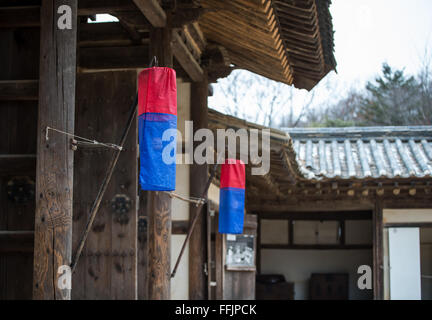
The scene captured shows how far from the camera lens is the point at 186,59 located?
7.41 metres

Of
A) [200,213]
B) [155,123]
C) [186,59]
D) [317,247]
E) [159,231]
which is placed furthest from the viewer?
[317,247]

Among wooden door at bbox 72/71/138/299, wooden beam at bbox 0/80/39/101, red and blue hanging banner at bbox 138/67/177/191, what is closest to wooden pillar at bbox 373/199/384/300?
wooden door at bbox 72/71/138/299

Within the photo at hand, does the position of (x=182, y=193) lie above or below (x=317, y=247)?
above

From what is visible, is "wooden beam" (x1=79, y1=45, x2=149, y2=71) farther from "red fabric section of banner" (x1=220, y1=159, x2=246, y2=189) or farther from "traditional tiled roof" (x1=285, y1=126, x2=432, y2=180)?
"traditional tiled roof" (x1=285, y1=126, x2=432, y2=180)

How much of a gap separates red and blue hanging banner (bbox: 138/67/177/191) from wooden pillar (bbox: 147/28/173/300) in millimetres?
1326

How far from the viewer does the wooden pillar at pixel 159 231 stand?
6133 millimetres

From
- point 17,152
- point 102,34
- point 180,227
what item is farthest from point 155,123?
point 180,227

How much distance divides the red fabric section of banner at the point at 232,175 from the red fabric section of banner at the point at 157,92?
3.43m

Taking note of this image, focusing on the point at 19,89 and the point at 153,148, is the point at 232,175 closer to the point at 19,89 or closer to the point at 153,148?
the point at 153,148

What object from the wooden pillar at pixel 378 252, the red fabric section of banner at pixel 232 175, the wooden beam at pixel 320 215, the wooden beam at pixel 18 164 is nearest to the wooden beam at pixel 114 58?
the red fabric section of banner at pixel 232 175

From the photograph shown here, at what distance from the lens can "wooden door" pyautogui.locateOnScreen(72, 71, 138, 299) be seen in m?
6.23

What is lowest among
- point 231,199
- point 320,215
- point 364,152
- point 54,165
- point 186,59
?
point 320,215

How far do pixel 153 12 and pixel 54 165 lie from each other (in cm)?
→ 252

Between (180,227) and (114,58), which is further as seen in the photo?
(180,227)
